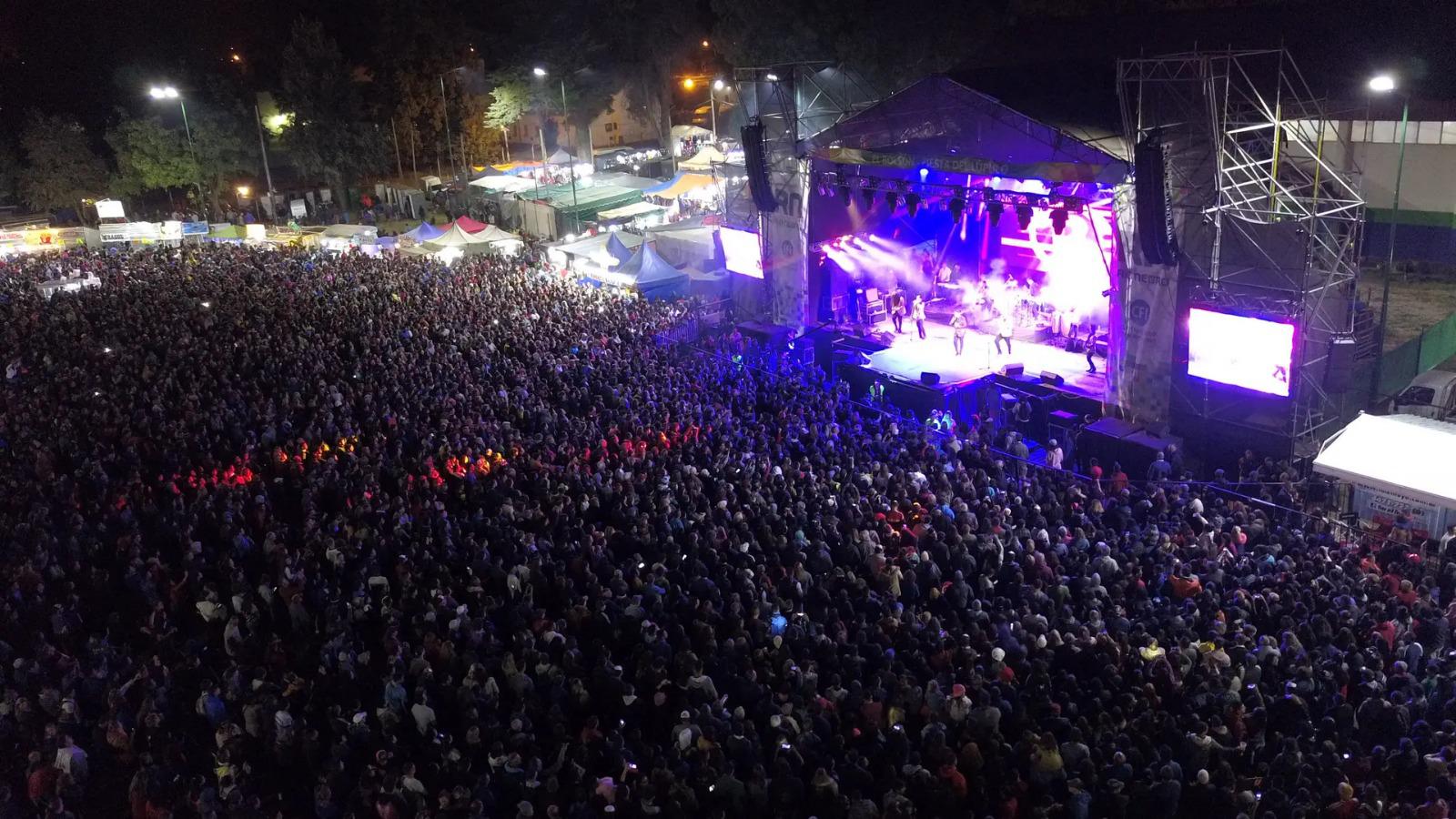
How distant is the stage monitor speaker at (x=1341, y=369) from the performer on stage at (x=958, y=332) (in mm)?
5739

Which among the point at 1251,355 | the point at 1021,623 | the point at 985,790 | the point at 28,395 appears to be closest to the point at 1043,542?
the point at 1021,623

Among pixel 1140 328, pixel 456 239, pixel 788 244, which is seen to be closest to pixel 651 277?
pixel 788 244

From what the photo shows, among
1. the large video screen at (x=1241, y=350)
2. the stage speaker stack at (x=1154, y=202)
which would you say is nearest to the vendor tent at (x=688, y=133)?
the stage speaker stack at (x=1154, y=202)

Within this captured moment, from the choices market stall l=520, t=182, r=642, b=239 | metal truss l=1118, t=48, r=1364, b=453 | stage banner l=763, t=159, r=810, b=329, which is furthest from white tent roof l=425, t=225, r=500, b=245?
metal truss l=1118, t=48, r=1364, b=453

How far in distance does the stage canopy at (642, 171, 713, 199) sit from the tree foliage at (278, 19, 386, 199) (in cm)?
1579

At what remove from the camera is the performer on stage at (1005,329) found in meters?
17.9

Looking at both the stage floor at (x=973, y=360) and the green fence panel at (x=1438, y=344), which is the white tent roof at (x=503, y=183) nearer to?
the stage floor at (x=973, y=360)

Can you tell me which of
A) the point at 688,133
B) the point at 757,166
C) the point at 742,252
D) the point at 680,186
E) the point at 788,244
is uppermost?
the point at 688,133

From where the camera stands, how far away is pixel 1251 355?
41.7 feet

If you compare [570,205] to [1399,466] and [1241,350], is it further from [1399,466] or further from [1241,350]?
[1399,466]

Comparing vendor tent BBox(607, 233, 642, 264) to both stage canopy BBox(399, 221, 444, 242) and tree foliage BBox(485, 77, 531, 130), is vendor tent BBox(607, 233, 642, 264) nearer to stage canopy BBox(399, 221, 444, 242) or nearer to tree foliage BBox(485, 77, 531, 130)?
stage canopy BBox(399, 221, 444, 242)

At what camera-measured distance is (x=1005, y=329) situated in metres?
18.8

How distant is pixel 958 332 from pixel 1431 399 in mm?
7046

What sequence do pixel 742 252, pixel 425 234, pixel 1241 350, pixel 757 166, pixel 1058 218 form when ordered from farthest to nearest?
1. pixel 425 234
2. pixel 742 252
3. pixel 757 166
4. pixel 1058 218
5. pixel 1241 350
